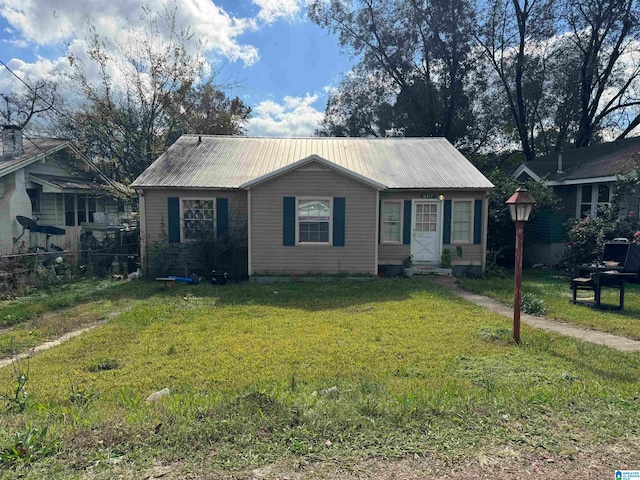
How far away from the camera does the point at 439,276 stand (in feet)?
43.2

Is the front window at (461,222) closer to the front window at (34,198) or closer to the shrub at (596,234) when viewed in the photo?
the shrub at (596,234)

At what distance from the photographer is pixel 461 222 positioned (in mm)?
13539


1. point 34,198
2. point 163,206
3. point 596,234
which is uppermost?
point 34,198

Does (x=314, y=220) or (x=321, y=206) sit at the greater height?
(x=321, y=206)

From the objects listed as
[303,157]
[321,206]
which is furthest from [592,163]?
[321,206]

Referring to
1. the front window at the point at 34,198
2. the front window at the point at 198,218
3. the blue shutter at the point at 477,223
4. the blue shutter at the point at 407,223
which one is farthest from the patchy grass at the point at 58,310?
the blue shutter at the point at 477,223

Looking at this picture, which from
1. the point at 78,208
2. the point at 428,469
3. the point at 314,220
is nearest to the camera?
the point at 428,469

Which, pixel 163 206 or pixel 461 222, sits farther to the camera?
pixel 461 222

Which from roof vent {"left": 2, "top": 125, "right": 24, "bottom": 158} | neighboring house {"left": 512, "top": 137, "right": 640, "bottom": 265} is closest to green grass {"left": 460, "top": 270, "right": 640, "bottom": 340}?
neighboring house {"left": 512, "top": 137, "right": 640, "bottom": 265}

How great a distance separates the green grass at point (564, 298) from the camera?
7710mm

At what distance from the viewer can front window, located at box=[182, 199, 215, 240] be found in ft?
43.2

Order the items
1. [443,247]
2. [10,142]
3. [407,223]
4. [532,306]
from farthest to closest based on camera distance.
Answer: [10,142]
[443,247]
[407,223]
[532,306]

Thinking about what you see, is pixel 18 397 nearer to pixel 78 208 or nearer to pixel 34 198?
pixel 34 198

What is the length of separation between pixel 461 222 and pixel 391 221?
2274 millimetres
